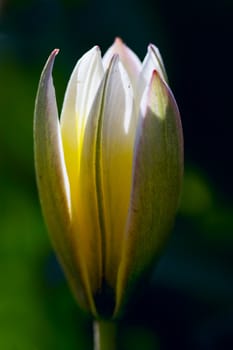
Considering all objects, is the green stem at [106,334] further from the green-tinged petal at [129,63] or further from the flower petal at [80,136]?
the green-tinged petal at [129,63]

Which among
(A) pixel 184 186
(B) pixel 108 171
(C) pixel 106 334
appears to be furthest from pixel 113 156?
(A) pixel 184 186

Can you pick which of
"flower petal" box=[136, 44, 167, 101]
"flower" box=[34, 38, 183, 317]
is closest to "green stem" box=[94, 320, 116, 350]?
"flower" box=[34, 38, 183, 317]

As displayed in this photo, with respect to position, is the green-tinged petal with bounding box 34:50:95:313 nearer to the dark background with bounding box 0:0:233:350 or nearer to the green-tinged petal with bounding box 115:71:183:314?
the green-tinged petal with bounding box 115:71:183:314

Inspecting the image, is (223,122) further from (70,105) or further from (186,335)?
Answer: (70,105)

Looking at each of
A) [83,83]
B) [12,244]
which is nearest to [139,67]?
[83,83]

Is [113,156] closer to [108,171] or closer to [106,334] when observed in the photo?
[108,171]

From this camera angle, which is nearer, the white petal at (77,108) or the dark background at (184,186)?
the white petal at (77,108)

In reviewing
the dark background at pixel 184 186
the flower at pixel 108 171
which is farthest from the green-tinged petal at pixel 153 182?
the dark background at pixel 184 186
